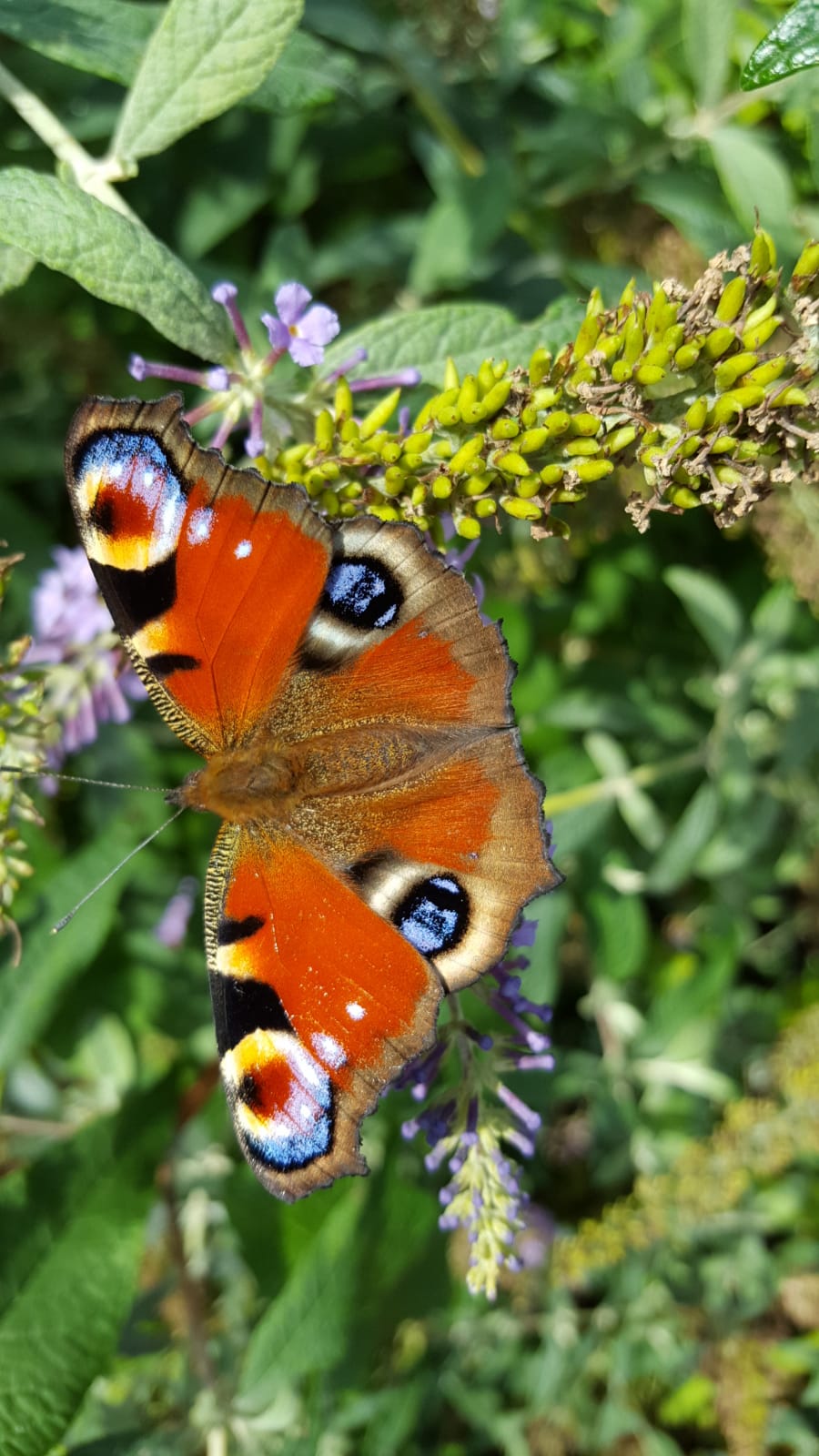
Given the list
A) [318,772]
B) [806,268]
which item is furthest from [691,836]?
[806,268]

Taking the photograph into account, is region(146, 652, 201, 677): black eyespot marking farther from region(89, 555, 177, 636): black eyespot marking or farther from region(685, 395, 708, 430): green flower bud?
region(685, 395, 708, 430): green flower bud

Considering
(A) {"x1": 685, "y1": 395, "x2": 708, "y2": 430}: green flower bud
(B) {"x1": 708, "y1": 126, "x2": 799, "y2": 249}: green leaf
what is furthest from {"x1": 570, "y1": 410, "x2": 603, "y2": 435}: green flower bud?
(B) {"x1": 708, "y1": 126, "x2": 799, "y2": 249}: green leaf

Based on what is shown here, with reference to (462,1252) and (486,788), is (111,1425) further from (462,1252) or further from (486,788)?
(486,788)

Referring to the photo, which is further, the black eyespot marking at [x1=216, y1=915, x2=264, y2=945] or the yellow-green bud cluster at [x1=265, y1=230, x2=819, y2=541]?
the black eyespot marking at [x1=216, y1=915, x2=264, y2=945]

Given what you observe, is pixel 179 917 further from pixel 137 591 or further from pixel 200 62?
pixel 200 62

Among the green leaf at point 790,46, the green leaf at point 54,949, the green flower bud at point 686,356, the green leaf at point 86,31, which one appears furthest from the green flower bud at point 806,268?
the green leaf at point 54,949

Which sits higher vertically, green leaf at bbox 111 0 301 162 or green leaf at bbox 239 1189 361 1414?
green leaf at bbox 111 0 301 162

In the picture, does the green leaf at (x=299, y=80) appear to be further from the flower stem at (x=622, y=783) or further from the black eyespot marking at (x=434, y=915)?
the flower stem at (x=622, y=783)

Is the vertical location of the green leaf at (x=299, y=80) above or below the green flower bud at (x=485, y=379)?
above
